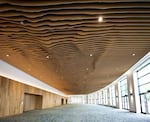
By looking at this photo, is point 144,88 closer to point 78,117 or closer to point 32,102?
point 78,117

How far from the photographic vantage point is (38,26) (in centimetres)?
546

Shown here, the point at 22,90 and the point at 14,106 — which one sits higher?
the point at 22,90

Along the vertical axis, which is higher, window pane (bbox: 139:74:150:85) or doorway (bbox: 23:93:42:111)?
window pane (bbox: 139:74:150:85)

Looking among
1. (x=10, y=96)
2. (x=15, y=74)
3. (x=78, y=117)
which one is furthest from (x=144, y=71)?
(x=10, y=96)

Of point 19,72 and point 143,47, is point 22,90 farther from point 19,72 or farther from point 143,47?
point 143,47

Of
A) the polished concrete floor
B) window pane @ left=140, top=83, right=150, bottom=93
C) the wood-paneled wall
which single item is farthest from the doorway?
window pane @ left=140, top=83, right=150, bottom=93

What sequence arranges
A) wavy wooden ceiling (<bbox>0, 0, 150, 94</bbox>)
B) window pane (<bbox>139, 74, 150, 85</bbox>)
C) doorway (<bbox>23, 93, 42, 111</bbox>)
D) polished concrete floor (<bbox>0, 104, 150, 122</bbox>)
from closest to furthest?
wavy wooden ceiling (<bbox>0, 0, 150, 94</bbox>), polished concrete floor (<bbox>0, 104, 150, 122</bbox>), window pane (<bbox>139, 74, 150, 85</bbox>), doorway (<bbox>23, 93, 42, 111</bbox>)

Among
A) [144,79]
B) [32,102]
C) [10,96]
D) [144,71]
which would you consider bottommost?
[32,102]

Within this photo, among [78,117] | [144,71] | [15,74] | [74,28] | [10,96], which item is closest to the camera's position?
[74,28]

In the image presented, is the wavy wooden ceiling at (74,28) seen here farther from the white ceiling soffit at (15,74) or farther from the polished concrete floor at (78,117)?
the polished concrete floor at (78,117)

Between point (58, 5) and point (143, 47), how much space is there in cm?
474

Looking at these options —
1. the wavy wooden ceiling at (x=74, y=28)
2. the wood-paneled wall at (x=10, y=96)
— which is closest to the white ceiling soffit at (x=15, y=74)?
the wood-paneled wall at (x=10, y=96)

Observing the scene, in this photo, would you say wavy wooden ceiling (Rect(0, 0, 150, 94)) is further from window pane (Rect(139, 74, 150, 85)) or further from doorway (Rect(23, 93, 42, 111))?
doorway (Rect(23, 93, 42, 111))

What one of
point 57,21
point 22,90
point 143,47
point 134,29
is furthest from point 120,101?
point 57,21
